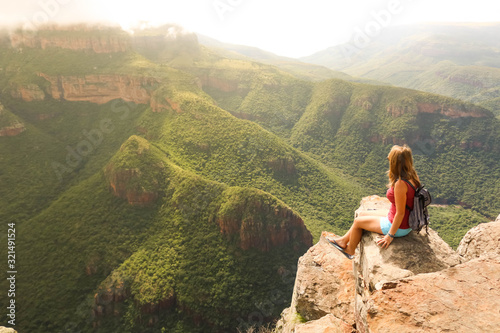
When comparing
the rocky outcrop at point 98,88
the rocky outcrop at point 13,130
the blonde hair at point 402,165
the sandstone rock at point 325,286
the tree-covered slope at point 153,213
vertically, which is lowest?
the tree-covered slope at point 153,213

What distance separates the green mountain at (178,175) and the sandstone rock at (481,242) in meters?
32.7

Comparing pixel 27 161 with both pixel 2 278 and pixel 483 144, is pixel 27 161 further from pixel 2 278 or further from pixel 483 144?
pixel 483 144

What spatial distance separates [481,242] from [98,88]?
290ft

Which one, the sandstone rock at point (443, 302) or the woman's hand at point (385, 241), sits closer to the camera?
the sandstone rock at point (443, 302)

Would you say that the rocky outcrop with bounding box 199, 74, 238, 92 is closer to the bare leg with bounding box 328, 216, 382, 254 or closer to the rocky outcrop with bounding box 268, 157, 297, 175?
the rocky outcrop with bounding box 268, 157, 297, 175

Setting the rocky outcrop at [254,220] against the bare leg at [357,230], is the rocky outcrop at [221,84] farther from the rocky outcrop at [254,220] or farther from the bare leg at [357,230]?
the bare leg at [357,230]

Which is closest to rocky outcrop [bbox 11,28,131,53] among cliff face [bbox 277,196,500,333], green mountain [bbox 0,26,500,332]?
green mountain [bbox 0,26,500,332]

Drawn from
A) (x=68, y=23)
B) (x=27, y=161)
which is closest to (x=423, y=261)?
(x=27, y=161)

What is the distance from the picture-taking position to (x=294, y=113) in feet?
403

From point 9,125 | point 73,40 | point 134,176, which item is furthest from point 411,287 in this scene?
point 73,40

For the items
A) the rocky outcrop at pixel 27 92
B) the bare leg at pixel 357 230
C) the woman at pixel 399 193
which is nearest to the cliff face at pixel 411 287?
the bare leg at pixel 357 230

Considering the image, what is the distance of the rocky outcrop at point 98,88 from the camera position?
73000mm

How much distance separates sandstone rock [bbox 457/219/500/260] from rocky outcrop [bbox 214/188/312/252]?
3306 cm

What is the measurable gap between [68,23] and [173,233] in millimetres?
87320
